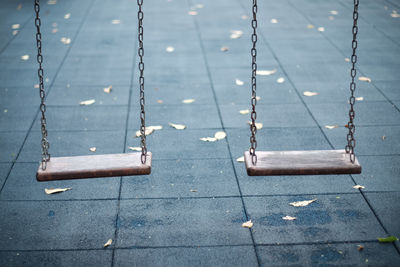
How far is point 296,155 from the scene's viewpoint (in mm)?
3660

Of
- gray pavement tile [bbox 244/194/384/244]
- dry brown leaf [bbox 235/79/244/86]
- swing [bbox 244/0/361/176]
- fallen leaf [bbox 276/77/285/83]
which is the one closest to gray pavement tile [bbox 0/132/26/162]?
gray pavement tile [bbox 244/194/384/244]

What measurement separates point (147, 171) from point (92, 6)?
27.7ft

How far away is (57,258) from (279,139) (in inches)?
104

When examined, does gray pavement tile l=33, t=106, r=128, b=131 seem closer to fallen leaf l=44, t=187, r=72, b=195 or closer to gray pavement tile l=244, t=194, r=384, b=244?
fallen leaf l=44, t=187, r=72, b=195

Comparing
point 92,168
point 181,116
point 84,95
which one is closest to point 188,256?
point 92,168

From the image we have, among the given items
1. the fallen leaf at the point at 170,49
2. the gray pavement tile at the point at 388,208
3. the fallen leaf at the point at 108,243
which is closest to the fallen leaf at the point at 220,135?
the gray pavement tile at the point at 388,208

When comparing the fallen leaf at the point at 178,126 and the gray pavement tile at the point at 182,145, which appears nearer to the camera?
the gray pavement tile at the point at 182,145

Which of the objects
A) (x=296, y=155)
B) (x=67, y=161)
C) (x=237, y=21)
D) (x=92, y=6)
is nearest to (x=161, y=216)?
(x=67, y=161)

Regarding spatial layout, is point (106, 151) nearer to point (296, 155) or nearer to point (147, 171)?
point (147, 171)

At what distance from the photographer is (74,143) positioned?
517cm

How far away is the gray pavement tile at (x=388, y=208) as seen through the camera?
381cm

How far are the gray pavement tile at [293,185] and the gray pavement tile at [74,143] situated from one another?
1.41 m

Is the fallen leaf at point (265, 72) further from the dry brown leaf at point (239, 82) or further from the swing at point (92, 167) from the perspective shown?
the swing at point (92, 167)

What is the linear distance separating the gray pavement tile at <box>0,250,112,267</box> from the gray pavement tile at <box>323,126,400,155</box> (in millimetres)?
2716
